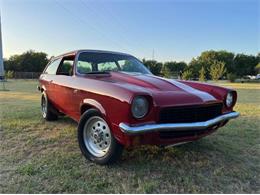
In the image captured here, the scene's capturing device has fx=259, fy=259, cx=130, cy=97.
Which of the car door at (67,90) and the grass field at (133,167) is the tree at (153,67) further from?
the grass field at (133,167)

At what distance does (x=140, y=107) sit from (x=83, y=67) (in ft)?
6.22

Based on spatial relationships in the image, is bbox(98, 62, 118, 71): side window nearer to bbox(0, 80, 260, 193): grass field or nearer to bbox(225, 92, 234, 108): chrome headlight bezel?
bbox(0, 80, 260, 193): grass field

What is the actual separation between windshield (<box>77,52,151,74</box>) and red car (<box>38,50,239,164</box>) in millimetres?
17

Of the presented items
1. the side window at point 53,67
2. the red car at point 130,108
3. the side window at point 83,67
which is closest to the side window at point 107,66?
the red car at point 130,108

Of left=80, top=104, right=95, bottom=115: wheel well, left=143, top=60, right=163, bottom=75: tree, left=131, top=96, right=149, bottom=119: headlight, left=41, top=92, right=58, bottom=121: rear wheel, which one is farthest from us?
left=143, top=60, right=163, bottom=75: tree

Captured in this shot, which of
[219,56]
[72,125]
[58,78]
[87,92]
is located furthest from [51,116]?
[219,56]

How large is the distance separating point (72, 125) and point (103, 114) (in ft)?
8.72

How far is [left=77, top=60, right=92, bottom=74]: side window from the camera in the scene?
14.6 ft

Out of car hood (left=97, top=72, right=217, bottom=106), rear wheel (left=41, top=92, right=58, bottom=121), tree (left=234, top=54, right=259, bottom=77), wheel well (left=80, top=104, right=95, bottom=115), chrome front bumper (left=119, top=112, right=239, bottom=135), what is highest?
tree (left=234, top=54, right=259, bottom=77)

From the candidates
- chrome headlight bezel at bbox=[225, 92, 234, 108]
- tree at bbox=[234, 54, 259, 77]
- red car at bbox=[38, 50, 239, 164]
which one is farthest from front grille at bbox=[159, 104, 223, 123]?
tree at bbox=[234, 54, 259, 77]

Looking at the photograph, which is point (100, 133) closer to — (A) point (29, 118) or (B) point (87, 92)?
(B) point (87, 92)

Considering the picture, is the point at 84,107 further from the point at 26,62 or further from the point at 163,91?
the point at 26,62

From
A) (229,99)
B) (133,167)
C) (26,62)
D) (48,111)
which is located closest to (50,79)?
(48,111)

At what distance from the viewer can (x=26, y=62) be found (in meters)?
70.7
